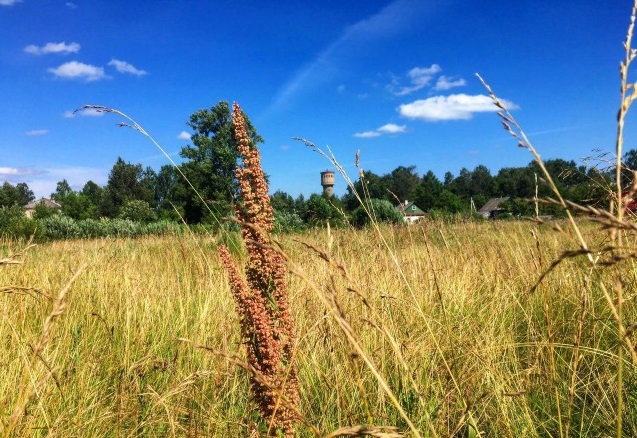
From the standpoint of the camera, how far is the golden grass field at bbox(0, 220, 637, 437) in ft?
5.92

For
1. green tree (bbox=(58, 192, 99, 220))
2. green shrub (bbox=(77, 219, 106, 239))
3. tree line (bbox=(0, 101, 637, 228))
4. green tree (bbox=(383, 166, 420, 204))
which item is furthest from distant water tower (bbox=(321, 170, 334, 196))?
green shrub (bbox=(77, 219, 106, 239))

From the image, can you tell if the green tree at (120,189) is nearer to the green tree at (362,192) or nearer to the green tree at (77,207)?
the green tree at (77,207)

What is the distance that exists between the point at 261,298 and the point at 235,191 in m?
0.95

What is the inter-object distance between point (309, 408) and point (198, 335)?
1.28m

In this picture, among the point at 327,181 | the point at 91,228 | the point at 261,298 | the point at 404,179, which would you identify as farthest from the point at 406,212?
the point at 404,179

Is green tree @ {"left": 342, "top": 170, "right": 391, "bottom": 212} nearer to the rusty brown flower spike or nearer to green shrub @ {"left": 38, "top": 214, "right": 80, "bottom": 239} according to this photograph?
the rusty brown flower spike

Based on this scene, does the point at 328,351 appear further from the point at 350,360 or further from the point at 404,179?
the point at 404,179

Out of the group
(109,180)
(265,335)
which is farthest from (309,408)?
(109,180)

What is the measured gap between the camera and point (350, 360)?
200 cm

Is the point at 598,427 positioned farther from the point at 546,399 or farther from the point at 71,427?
the point at 71,427

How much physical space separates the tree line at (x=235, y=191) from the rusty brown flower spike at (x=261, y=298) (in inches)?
4.6

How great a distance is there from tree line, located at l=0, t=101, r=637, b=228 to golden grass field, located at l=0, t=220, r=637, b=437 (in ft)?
2.32

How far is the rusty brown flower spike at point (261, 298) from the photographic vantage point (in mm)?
1558

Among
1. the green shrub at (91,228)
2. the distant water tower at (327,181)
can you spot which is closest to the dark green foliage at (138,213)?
the green shrub at (91,228)
